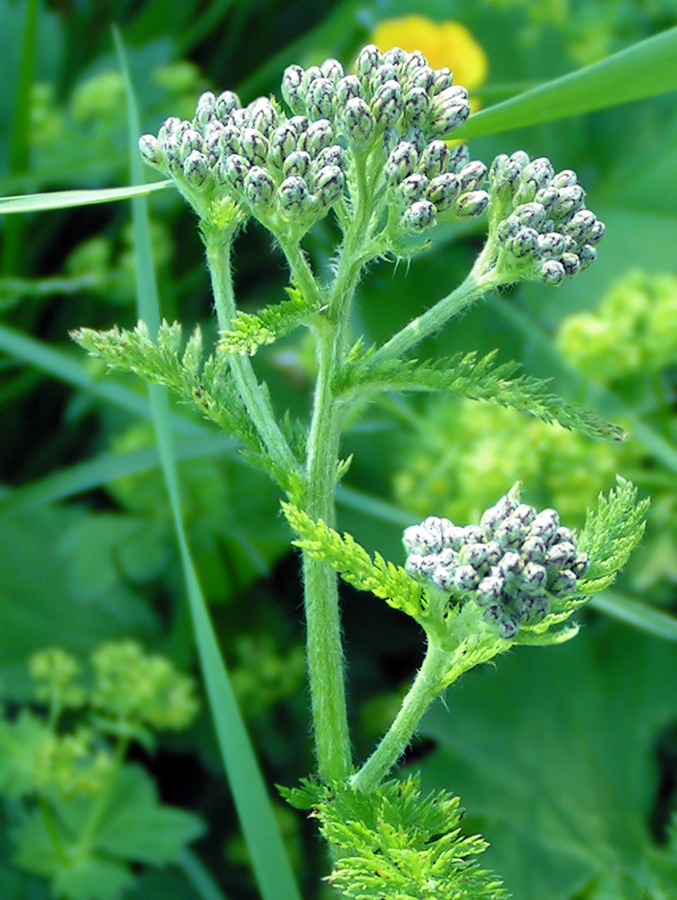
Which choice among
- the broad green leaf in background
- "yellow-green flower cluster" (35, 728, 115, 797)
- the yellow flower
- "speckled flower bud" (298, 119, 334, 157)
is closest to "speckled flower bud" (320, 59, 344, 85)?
"speckled flower bud" (298, 119, 334, 157)

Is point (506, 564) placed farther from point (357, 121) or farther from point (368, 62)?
point (368, 62)

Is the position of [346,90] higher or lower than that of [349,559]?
higher

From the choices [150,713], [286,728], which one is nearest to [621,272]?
[286,728]

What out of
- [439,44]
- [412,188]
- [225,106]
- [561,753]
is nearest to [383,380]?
[412,188]

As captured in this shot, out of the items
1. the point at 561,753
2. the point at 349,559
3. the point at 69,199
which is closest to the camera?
the point at 349,559

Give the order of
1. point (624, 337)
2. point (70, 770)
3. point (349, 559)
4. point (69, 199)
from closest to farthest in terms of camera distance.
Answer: point (349, 559), point (69, 199), point (70, 770), point (624, 337)

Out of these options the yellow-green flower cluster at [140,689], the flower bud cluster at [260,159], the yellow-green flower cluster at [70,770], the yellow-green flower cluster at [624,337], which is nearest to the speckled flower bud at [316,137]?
the flower bud cluster at [260,159]

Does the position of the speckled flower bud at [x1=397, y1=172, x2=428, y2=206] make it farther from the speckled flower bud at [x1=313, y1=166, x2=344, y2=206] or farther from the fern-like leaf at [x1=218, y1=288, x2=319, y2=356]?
the fern-like leaf at [x1=218, y1=288, x2=319, y2=356]

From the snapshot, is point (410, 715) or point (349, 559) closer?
point (349, 559)
